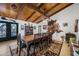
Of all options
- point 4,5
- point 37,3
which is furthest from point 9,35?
point 37,3

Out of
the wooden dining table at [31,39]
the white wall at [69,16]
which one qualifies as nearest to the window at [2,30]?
the wooden dining table at [31,39]

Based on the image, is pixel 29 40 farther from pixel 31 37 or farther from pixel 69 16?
pixel 69 16

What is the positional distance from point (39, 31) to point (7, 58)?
72 centimetres

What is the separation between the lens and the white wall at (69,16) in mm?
2123

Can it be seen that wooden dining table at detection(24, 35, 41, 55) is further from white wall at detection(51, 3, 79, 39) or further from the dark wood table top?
white wall at detection(51, 3, 79, 39)

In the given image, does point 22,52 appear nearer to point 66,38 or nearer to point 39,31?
point 39,31

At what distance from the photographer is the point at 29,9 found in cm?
214

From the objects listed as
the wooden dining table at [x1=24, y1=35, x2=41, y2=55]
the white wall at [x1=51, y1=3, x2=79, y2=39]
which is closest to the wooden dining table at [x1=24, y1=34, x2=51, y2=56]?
the wooden dining table at [x1=24, y1=35, x2=41, y2=55]

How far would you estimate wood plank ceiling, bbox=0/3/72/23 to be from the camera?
214 centimetres

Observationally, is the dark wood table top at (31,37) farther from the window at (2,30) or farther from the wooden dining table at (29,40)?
the window at (2,30)

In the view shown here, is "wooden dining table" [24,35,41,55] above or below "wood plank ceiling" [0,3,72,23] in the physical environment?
below

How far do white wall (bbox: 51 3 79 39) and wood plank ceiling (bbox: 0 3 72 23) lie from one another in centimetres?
7

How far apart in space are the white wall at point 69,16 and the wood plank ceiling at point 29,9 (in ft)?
0.22

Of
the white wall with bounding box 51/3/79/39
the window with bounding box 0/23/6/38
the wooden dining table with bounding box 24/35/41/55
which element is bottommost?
the wooden dining table with bounding box 24/35/41/55
